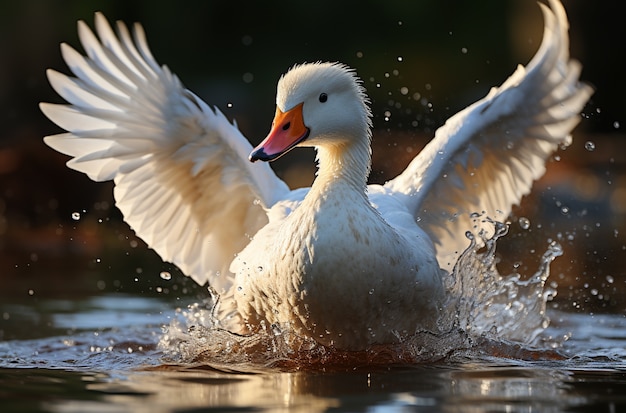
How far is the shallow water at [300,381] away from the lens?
433 centimetres

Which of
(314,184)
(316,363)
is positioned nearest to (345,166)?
(314,184)

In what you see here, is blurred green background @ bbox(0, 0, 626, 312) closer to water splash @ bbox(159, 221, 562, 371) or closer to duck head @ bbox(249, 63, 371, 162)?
duck head @ bbox(249, 63, 371, 162)

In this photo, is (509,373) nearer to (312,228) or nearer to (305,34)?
(312,228)

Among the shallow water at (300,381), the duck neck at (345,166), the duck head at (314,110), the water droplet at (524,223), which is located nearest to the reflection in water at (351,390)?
the shallow water at (300,381)

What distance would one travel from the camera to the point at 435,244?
7.18 meters

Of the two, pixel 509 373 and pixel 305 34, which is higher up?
pixel 305 34

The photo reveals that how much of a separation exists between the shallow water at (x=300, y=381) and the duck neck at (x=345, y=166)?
2.96 feet

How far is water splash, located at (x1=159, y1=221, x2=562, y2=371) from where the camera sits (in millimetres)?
5559

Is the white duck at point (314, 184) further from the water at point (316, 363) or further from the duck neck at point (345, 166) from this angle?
the water at point (316, 363)

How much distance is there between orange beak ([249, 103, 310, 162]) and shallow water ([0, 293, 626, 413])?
3.43ft

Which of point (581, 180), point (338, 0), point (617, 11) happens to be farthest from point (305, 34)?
point (581, 180)

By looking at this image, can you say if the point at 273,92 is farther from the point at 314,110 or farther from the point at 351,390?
the point at 351,390

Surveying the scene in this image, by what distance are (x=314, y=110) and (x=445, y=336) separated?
4.54ft

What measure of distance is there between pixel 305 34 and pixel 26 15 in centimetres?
663
